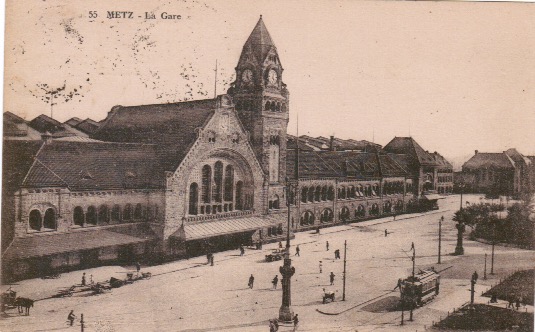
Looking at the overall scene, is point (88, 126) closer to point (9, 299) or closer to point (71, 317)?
point (9, 299)

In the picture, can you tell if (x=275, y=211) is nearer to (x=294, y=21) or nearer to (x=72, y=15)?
(x=294, y=21)

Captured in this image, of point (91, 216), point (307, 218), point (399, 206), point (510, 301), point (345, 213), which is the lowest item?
point (510, 301)

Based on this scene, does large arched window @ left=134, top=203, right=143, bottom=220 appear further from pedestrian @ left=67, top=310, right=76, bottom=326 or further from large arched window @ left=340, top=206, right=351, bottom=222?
large arched window @ left=340, top=206, right=351, bottom=222

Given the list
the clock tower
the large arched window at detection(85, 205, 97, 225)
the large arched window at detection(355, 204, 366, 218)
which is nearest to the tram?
the large arched window at detection(355, 204, 366, 218)

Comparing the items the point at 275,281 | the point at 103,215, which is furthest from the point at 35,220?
the point at 275,281

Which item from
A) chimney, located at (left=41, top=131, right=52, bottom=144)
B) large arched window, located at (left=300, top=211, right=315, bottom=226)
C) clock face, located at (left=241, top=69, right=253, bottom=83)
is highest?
clock face, located at (left=241, top=69, right=253, bottom=83)

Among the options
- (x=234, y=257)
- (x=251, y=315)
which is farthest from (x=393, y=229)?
(x=251, y=315)
